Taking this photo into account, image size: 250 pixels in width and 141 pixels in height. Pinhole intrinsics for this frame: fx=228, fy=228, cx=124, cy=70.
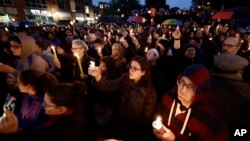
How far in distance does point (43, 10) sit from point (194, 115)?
176ft

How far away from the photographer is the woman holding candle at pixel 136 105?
300 centimetres

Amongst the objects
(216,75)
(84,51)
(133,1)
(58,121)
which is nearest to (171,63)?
(84,51)

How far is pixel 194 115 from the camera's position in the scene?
211cm

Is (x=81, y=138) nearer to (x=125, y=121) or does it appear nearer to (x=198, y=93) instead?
(x=125, y=121)

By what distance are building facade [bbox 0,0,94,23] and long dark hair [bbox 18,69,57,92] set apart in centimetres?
4098

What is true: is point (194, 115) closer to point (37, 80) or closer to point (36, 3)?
point (37, 80)

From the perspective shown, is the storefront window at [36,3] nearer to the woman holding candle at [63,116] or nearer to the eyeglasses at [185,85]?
the woman holding candle at [63,116]

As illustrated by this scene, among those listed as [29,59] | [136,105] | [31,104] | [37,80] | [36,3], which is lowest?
[136,105]

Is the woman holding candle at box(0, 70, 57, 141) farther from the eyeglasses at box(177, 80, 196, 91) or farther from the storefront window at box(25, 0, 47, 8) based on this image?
the storefront window at box(25, 0, 47, 8)

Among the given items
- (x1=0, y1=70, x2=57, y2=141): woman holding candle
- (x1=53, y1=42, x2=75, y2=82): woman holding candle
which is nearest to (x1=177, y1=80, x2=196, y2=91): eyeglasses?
(x1=0, y1=70, x2=57, y2=141): woman holding candle

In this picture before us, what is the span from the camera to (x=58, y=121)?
7.50ft

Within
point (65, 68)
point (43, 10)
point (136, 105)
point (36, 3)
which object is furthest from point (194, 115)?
point (43, 10)

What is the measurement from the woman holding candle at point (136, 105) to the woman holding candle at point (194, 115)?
0.75 meters

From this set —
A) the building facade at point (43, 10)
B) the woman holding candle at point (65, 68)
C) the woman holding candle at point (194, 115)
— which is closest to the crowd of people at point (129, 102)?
the woman holding candle at point (194, 115)
